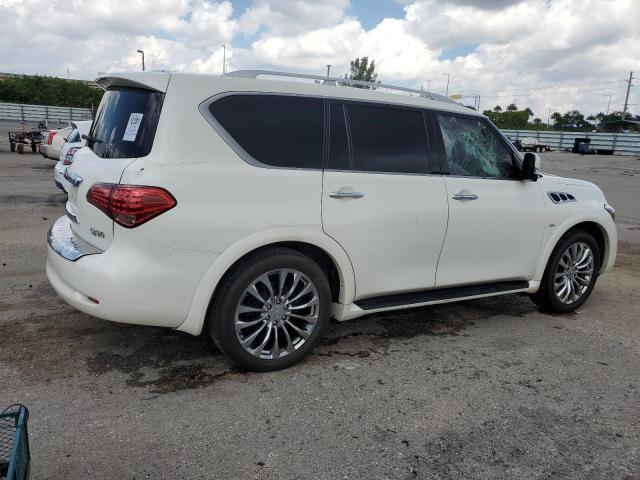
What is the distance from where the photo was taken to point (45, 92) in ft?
200

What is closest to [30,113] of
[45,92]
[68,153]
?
[45,92]

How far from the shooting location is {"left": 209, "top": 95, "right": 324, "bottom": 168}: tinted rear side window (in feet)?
11.0

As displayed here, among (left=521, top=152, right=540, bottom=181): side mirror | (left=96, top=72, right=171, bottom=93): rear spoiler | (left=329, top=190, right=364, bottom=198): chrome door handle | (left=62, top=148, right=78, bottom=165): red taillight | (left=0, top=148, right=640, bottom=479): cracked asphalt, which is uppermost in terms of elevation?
(left=96, top=72, right=171, bottom=93): rear spoiler

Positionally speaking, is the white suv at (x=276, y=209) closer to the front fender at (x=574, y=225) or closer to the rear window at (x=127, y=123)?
the rear window at (x=127, y=123)

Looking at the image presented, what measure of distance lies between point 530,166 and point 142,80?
10.2ft

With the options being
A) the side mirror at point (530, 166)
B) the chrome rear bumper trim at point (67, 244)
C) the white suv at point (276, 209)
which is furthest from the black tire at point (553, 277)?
the chrome rear bumper trim at point (67, 244)

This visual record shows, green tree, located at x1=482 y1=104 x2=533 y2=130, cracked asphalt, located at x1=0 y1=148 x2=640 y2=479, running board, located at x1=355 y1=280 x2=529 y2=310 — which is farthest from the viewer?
green tree, located at x1=482 y1=104 x2=533 y2=130

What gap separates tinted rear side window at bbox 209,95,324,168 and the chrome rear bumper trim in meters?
1.11

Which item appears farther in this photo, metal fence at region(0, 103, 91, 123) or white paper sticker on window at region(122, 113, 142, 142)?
metal fence at region(0, 103, 91, 123)

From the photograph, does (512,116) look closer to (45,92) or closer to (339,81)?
(45,92)

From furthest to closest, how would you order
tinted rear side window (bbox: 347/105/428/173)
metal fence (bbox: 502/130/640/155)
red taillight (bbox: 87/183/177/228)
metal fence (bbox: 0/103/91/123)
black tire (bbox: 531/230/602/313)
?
metal fence (bbox: 0/103/91/123) < metal fence (bbox: 502/130/640/155) < black tire (bbox: 531/230/602/313) < tinted rear side window (bbox: 347/105/428/173) < red taillight (bbox: 87/183/177/228)

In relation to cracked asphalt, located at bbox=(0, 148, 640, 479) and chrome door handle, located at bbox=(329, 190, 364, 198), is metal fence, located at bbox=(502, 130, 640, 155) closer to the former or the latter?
cracked asphalt, located at bbox=(0, 148, 640, 479)

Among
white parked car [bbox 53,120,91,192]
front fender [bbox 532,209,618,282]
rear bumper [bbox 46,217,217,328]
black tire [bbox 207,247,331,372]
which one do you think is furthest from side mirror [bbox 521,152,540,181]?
white parked car [bbox 53,120,91,192]

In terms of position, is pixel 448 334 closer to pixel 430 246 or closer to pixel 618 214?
pixel 430 246
